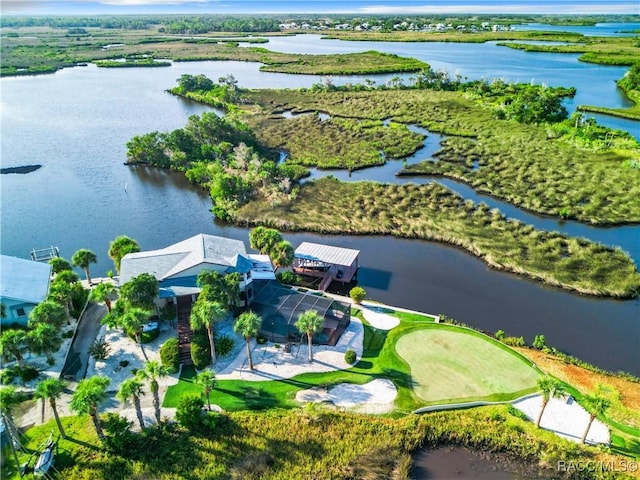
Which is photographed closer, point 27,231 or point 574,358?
point 574,358

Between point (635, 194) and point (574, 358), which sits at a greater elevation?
point (635, 194)

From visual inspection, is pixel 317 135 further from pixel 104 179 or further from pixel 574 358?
pixel 574 358

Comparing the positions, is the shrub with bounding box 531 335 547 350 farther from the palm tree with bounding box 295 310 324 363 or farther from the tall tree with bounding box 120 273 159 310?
the tall tree with bounding box 120 273 159 310

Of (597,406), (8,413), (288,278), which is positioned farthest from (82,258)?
(597,406)

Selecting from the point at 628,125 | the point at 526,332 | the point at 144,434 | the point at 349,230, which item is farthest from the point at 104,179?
the point at 628,125

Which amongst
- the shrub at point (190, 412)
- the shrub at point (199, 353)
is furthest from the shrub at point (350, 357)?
the shrub at point (190, 412)

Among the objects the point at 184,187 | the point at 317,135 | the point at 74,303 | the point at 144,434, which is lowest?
the point at 144,434

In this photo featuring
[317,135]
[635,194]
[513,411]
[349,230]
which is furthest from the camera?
[317,135]

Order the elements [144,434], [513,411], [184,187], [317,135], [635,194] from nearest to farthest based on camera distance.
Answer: [144,434], [513,411], [635,194], [184,187], [317,135]
